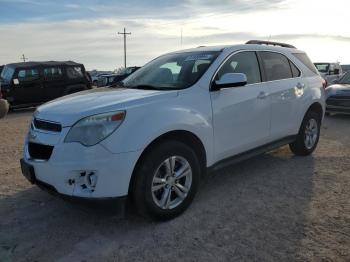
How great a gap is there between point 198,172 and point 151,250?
3.51 feet

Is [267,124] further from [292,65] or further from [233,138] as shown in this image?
[292,65]

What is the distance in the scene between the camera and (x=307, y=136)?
632 centimetres

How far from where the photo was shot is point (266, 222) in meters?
3.90

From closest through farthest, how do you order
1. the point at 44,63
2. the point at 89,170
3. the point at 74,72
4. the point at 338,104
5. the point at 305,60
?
the point at 89,170 < the point at 305,60 < the point at 338,104 < the point at 44,63 < the point at 74,72

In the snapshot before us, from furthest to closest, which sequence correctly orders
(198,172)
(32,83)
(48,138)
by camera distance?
(32,83) < (198,172) < (48,138)

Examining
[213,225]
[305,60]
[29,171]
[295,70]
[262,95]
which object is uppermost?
[305,60]

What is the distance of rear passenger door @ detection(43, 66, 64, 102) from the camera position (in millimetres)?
15047

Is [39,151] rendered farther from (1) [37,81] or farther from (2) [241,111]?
(1) [37,81]

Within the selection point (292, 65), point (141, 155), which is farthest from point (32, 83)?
point (141, 155)

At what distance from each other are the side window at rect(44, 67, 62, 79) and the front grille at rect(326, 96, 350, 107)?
9.93 m

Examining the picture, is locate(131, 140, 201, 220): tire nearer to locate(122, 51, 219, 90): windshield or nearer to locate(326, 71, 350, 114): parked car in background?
locate(122, 51, 219, 90): windshield

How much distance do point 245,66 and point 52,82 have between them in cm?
1162

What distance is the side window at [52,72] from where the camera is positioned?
15.1 m

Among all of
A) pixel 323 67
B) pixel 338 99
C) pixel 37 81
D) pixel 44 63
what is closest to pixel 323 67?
pixel 323 67
